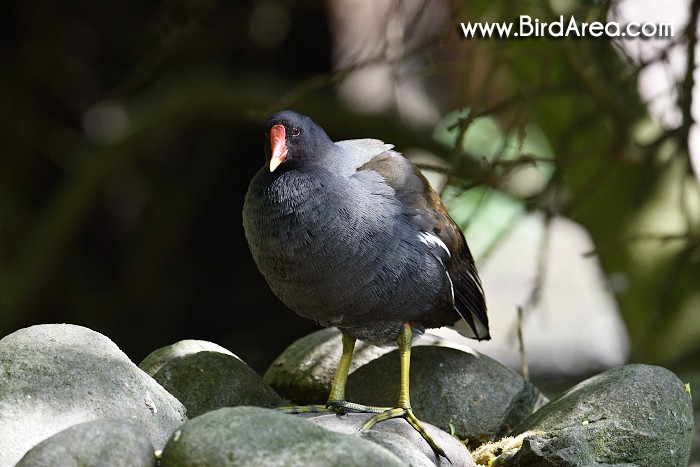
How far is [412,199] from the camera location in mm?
→ 3406

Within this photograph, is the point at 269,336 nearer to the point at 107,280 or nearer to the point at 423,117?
the point at 107,280

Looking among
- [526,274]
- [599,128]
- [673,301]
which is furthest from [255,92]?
[526,274]

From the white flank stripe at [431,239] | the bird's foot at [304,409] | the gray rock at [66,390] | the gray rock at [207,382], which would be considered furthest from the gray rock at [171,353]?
the white flank stripe at [431,239]

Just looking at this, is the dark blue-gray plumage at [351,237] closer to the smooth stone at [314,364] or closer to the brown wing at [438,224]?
the brown wing at [438,224]

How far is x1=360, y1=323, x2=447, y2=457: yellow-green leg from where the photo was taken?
114 inches

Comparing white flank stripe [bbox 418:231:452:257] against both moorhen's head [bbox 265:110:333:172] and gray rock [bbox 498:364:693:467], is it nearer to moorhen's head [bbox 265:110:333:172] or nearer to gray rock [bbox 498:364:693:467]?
moorhen's head [bbox 265:110:333:172]

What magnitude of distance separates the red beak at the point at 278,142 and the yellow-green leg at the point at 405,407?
0.76 metres

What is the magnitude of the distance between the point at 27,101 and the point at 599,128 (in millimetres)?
4206

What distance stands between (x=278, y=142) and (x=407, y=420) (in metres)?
1.07

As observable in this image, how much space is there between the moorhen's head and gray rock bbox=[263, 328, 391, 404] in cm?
86

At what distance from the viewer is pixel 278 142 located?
330 cm

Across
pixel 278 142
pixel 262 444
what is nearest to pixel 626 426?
pixel 262 444

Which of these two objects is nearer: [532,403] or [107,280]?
[532,403]

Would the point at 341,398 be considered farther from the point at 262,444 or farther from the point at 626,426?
the point at 262,444
